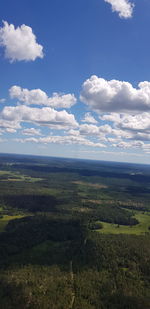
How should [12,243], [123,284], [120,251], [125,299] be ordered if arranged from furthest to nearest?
[12,243] → [120,251] → [123,284] → [125,299]

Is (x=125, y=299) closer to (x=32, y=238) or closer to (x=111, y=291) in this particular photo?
(x=111, y=291)

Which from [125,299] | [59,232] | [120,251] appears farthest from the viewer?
[59,232]

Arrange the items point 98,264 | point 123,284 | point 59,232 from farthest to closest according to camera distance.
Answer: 1. point 59,232
2. point 98,264
3. point 123,284

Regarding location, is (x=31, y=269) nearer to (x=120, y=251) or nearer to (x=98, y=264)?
(x=98, y=264)

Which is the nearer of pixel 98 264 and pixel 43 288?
pixel 43 288

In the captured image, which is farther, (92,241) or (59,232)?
(59,232)

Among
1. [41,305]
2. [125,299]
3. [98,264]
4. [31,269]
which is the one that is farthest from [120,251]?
[41,305]

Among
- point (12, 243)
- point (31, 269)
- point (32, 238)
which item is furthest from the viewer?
point (32, 238)

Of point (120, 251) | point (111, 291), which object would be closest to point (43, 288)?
point (111, 291)

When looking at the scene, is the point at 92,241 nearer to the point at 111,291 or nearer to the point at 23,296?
the point at 111,291
